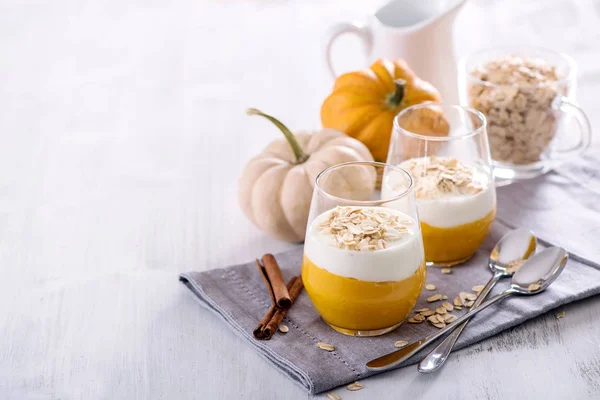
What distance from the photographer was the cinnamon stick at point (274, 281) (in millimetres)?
1173

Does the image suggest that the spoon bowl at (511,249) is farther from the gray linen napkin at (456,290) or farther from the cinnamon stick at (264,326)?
the cinnamon stick at (264,326)

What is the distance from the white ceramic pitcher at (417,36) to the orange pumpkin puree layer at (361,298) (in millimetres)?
713

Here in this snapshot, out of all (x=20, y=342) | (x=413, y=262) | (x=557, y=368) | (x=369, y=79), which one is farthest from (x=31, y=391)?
(x=369, y=79)

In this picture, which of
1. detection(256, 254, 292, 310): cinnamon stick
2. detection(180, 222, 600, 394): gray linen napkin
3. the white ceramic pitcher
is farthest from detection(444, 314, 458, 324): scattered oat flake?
the white ceramic pitcher

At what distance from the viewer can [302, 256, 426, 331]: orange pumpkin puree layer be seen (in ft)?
3.43

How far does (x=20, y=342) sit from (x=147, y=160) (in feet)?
2.23

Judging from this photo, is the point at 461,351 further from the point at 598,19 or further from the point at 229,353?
the point at 598,19

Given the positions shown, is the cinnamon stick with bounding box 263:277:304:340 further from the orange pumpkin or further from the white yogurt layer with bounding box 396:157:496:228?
the orange pumpkin

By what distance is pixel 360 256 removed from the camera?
3.37 ft

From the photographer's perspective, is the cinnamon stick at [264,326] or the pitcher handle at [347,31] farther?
the pitcher handle at [347,31]

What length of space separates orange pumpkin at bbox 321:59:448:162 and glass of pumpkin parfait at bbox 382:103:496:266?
0.20m

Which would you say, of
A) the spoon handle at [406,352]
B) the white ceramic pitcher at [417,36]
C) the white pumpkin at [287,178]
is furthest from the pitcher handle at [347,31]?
the spoon handle at [406,352]

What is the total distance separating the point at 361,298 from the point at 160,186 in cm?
71

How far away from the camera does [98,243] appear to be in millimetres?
1422
